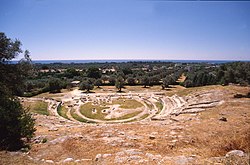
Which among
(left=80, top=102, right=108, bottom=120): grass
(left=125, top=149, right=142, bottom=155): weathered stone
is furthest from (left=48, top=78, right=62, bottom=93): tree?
(left=125, top=149, right=142, bottom=155): weathered stone

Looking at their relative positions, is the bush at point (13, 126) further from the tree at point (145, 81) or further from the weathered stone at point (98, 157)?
the tree at point (145, 81)

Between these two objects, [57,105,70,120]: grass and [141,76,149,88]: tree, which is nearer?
[57,105,70,120]: grass

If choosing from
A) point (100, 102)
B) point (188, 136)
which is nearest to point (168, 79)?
point (100, 102)

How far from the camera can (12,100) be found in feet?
52.5

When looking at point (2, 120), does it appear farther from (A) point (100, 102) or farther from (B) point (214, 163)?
(A) point (100, 102)

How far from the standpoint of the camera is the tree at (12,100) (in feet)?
47.9

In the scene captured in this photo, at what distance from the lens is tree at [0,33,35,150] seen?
14609 mm

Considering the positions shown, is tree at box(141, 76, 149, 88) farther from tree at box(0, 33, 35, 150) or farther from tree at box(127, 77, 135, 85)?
tree at box(0, 33, 35, 150)

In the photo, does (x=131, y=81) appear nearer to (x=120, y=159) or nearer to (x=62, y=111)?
(x=62, y=111)

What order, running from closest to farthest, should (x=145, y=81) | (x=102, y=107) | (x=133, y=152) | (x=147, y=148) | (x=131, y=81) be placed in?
1. (x=133, y=152)
2. (x=147, y=148)
3. (x=102, y=107)
4. (x=145, y=81)
5. (x=131, y=81)

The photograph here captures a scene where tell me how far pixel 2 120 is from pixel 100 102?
4847cm

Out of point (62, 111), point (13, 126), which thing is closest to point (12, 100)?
point (13, 126)

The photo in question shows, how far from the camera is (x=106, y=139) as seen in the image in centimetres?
1694

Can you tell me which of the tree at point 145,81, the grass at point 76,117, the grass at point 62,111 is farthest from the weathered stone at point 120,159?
the tree at point 145,81
